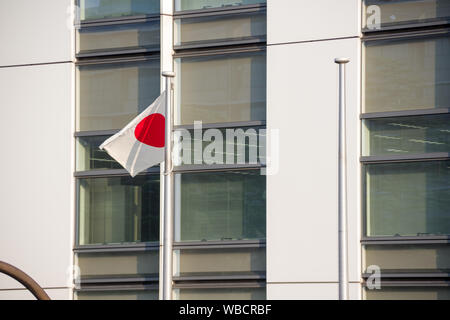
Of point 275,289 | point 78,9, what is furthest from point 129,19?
point 275,289

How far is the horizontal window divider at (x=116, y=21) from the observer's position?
1789 cm

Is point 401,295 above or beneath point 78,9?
beneath

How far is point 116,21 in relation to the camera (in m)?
18.1

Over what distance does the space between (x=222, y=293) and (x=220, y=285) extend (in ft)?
0.58

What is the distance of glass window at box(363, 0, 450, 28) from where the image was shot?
16.0 m

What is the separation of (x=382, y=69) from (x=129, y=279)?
20.7ft

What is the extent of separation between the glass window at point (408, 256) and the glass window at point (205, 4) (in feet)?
17.7

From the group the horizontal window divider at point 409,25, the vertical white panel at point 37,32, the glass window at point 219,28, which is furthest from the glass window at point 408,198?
the vertical white panel at point 37,32

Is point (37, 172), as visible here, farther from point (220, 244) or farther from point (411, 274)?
point (411, 274)

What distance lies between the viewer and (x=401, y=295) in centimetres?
1575

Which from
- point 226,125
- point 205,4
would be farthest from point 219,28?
point 226,125

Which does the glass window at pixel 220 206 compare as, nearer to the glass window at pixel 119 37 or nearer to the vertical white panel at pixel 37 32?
the glass window at pixel 119 37
